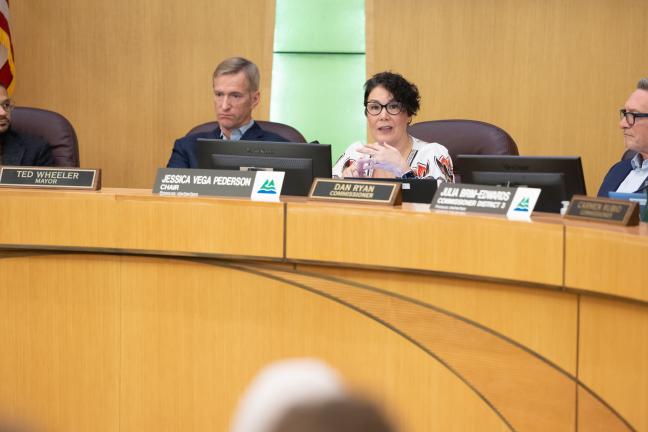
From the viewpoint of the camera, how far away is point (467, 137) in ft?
11.5

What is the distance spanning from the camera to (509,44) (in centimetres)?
479

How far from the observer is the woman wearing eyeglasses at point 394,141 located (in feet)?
11.0

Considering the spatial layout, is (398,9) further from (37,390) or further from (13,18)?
(37,390)

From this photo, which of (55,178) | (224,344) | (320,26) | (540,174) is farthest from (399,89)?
(320,26)

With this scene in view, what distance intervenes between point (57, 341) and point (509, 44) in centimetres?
316

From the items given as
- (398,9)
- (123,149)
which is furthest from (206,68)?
(398,9)

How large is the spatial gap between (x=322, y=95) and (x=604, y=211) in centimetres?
319

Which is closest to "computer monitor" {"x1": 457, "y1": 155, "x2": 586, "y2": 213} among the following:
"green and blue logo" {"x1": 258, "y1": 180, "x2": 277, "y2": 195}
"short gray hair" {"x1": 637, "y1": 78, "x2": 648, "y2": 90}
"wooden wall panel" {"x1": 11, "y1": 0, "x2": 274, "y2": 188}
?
"green and blue logo" {"x1": 258, "y1": 180, "x2": 277, "y2": 195}

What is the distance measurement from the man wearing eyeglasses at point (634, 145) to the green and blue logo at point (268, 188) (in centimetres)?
137

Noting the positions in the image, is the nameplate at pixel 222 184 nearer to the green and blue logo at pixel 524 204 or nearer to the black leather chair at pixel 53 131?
the green and blue logo at pixel 524 204

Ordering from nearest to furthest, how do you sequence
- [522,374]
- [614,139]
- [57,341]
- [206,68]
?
[522,374] < [57,341] < [614,139] < [206,68]

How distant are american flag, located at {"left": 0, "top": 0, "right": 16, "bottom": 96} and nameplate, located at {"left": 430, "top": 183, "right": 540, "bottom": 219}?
10.4 feet

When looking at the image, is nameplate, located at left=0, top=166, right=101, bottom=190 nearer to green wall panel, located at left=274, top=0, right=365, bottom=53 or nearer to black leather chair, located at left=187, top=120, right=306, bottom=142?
black leather chair, located at left=187, top=120, right=306, bottom=142

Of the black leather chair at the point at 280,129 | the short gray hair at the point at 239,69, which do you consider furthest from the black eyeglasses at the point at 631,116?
the short gray hair at the point at 239,69
